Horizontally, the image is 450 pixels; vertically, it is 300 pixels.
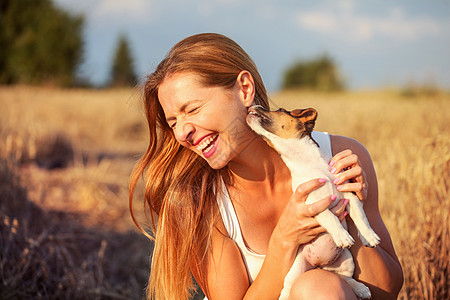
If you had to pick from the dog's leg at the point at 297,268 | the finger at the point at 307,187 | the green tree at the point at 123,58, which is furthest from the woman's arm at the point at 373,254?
the green tree at the point at 123,58

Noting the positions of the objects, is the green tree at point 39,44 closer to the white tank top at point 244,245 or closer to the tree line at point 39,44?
the tree line at point 39,44

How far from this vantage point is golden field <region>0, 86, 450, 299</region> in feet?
8.59

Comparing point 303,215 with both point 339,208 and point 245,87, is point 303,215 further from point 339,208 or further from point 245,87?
point 245,87

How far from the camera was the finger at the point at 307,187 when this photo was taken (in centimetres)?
150

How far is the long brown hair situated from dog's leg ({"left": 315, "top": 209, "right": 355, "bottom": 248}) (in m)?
0.63

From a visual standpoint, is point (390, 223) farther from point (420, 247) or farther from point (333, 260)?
point (333, 260)

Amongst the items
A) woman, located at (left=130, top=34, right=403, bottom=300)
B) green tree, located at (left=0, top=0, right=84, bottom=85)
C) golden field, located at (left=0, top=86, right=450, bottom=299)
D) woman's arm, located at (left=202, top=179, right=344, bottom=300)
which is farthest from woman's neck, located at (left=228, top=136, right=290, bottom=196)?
green tree, located at (left=0, top=0, right=84, bottom=85)

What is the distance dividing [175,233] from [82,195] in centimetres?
397

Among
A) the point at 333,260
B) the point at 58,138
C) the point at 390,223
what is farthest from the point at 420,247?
the point at 58,138

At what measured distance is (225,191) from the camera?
6.75ft

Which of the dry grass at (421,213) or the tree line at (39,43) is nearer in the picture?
the dry grass at (421,213)

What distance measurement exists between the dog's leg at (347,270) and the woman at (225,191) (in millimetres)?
70

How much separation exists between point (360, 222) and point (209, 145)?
702 mm

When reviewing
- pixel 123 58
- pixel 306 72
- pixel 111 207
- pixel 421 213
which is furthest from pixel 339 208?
pixel 306 72
